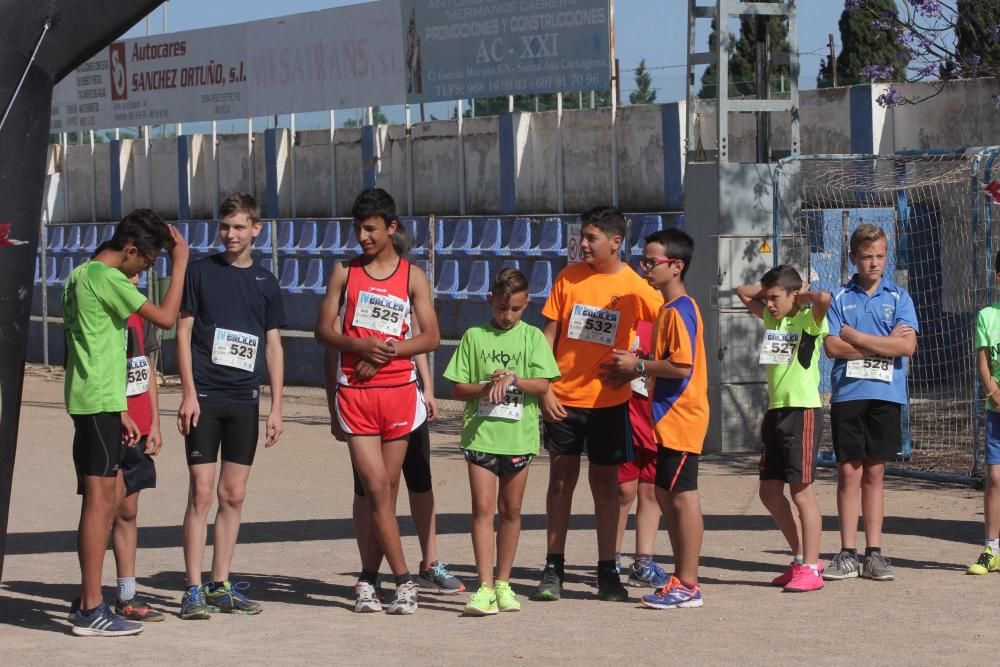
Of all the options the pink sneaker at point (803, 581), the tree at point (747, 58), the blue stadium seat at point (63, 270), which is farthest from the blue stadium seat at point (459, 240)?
the pink sneaker at point (803, 581)

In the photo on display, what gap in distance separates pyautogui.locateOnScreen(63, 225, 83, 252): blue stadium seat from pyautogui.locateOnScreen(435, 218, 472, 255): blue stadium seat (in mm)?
9016

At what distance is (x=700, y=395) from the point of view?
7727 millimetres

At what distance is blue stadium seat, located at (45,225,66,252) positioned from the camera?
100 feet

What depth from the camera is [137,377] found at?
7504 mm

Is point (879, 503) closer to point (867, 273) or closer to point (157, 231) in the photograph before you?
point (867, 273)

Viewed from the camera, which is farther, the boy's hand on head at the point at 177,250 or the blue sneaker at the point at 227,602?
the blue sneaker at the point at 227,602

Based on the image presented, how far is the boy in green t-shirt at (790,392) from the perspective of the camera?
26.9 ft

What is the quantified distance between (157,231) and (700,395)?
254cm

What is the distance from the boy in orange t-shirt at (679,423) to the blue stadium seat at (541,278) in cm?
1265

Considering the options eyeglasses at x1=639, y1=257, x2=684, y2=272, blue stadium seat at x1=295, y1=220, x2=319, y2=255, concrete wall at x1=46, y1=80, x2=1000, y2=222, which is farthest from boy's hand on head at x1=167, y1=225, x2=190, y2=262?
blue stadium seat at x1=295, y1=220, x2=319, y2=255

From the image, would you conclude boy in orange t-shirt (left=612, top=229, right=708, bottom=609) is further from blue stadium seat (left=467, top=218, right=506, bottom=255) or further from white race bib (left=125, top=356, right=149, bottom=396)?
blue stadium seat (left=467, top=218, right=506, bottom=255)

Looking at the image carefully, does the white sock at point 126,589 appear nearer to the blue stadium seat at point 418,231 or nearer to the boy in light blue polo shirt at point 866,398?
the boy in light blue polo shirt at point 866,398

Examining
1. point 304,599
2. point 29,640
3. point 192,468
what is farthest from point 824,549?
point 29,640

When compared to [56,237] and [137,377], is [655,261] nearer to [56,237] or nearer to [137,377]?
[137,377]
